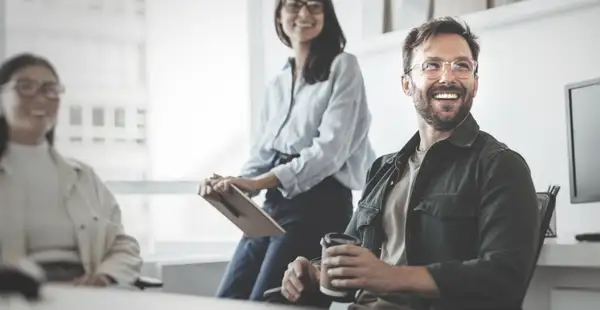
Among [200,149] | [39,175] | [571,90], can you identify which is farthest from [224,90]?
[571,90]

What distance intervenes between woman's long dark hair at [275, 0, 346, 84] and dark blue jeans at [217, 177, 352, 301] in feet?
0.40

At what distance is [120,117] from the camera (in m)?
0.37

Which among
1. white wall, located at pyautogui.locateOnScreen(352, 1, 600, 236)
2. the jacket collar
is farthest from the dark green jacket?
white wall, located at pyautogui.locateOnScreen(352, 1, 600, 236)

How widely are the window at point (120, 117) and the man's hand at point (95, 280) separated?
0.22 ft

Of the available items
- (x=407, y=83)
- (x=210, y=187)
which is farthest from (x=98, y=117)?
(x=407, y=83)

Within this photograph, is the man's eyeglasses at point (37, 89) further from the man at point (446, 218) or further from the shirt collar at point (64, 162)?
the man at point (446, 218)

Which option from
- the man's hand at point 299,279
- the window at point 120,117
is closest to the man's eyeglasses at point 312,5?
the man's hand at point 299,279

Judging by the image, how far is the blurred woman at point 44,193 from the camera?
0.31 metres

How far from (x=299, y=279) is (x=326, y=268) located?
61 millimetres

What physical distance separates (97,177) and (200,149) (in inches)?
3.7

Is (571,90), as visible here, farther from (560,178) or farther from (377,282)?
(377,282)

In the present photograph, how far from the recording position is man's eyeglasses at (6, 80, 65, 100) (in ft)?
1.06

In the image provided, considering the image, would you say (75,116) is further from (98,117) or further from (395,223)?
(395,223)

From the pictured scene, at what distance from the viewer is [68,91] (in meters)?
0.34
